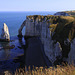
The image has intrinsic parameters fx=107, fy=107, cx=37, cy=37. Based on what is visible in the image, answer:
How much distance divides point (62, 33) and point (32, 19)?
1435 inches

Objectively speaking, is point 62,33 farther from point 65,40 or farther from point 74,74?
point 74,74

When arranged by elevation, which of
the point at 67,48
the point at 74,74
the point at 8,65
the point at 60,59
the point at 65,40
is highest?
the point at 74,74

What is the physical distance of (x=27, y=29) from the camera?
60.7m

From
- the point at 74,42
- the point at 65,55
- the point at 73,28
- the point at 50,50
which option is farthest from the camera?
the point at 50,50

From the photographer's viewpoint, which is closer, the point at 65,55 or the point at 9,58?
the point at 65,55

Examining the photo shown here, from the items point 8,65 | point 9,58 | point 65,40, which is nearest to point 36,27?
point 9,58

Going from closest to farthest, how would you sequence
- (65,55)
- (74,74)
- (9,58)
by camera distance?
(74,74) < (65,55) < (9,58)

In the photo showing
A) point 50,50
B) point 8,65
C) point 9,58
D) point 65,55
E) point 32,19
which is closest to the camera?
point 65,55

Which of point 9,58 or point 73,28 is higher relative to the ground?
point 73,28

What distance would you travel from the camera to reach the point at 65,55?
21.5 meters

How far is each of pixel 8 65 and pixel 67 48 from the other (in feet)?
54.2

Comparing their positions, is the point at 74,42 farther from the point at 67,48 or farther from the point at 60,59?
the point at 60,59

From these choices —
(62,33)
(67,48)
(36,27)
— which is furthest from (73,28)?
(36,27)

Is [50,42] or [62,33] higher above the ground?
[62,33]
